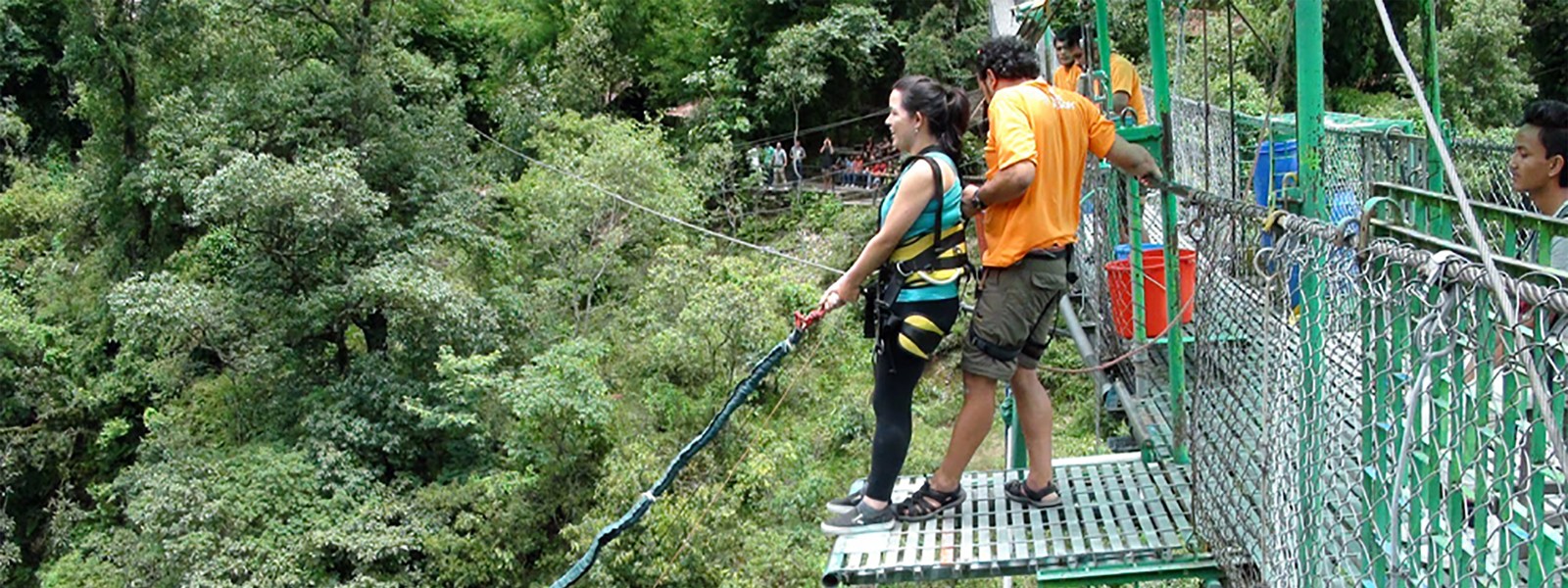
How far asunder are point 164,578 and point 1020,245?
11.8m

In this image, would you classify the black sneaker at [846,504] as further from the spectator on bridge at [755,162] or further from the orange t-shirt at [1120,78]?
the spectator on bridge at [755,162]

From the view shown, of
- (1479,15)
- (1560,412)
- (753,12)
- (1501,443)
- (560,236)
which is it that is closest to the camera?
(1560,412)

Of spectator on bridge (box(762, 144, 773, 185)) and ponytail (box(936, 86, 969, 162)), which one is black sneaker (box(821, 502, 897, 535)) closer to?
ponytail (box(936, 86, 969, 162))

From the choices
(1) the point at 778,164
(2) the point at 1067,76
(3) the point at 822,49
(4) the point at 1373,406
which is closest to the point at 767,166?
(1) the point at 778,164

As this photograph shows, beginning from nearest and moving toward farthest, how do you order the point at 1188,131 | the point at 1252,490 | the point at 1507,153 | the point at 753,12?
the point at 1252,490 → the point at 1507,153 → the point at 1188,131 → the point at 753,12

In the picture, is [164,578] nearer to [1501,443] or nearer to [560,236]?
[560,236]

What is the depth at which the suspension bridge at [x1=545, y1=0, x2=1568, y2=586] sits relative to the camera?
1339 mm

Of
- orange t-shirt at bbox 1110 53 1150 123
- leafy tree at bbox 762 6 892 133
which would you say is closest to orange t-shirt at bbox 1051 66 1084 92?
orange t-shirt at bbox 1110 53 1150 123

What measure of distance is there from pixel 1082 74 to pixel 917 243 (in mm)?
2132

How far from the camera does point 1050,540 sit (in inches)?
112

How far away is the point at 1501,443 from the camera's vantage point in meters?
1.30

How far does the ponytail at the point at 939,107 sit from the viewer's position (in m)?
2.75

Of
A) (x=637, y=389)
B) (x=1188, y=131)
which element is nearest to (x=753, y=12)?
(x=637, y=389)

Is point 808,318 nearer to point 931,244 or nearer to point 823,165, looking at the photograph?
point 931,244
